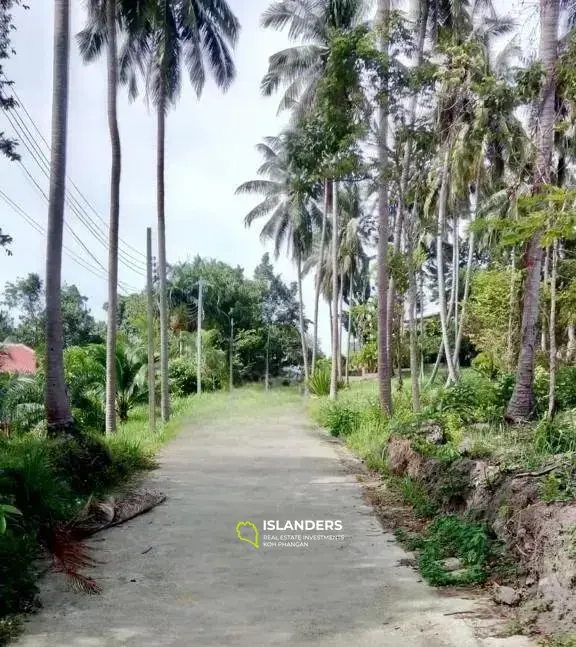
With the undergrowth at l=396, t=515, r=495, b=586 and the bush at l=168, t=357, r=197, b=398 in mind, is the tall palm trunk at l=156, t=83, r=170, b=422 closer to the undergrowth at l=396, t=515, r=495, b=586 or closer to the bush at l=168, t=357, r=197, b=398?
the undergrowth at l=396, t=515, r=495, b=586

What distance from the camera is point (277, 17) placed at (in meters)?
20.6

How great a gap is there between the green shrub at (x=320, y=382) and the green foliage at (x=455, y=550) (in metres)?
20.7

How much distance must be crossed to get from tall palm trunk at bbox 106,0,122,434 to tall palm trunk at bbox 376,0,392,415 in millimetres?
5651

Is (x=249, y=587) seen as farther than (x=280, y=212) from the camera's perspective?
No

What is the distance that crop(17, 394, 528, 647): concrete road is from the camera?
14.2 ft

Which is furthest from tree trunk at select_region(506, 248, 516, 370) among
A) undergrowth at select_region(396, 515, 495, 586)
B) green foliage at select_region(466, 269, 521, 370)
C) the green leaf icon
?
the green leaf icon

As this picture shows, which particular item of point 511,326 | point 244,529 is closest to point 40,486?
point 244,529

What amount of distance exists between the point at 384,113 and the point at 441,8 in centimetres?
492

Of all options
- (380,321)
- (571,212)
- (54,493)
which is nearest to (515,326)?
(380,321)

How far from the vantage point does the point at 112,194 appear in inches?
567

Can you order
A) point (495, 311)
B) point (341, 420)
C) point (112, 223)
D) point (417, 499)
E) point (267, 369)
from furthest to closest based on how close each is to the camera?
point (267, 369) → point (495, 311) → point (341, 420) → point (112, 223) → point (417, 499)

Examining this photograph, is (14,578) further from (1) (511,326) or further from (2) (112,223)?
(1) (511,326)

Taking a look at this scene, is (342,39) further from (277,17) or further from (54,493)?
(277,17)

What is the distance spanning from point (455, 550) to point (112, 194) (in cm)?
1121
